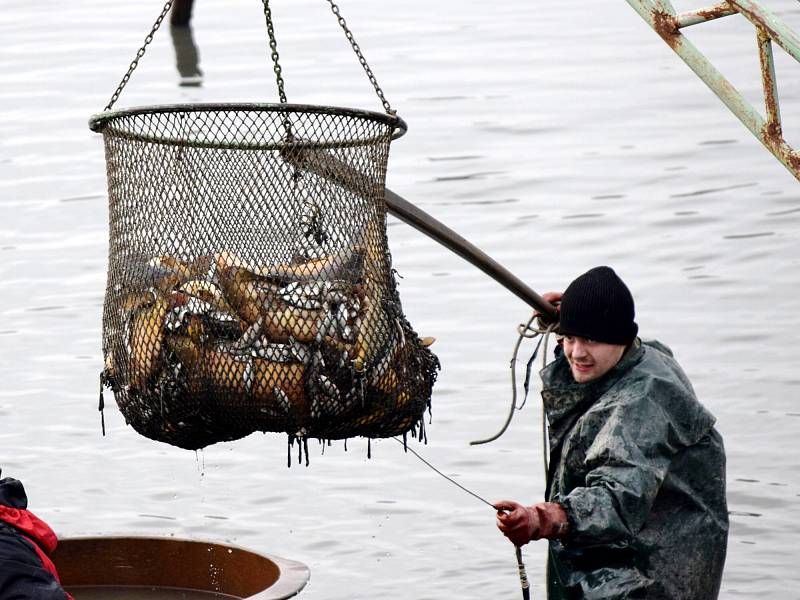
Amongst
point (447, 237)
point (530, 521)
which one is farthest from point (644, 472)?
point (447, 237)

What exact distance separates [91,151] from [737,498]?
8339mm

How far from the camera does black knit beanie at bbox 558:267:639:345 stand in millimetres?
4719

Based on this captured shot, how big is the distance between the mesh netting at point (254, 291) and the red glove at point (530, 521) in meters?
0.59

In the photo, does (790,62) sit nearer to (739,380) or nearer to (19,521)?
(739,380)

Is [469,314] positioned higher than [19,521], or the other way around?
[19,521]

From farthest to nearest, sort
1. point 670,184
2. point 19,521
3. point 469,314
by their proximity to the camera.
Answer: point 670,184 < point 469,314 < point 19,521

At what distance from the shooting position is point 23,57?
57.9 feet

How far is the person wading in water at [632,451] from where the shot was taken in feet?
15.2

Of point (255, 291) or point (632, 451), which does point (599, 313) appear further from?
point (255, 291)

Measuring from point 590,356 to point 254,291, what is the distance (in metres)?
1.02

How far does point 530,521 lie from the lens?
433cm

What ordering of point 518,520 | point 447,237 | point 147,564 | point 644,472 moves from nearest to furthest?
point 518,520 < point 644,472 < point 447,237 < point 147,564

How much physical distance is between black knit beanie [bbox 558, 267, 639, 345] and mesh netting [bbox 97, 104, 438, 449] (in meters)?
0.50

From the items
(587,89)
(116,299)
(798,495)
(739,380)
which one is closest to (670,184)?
(587,89)
